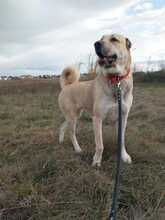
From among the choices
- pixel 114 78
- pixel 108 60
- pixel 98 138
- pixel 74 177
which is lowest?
pixel 74 177

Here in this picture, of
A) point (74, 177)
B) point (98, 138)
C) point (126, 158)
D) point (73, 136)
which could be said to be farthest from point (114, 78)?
point (73, 136)

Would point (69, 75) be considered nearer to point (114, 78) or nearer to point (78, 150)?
point (78, 150)

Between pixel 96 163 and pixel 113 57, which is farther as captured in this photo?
pixel 96 163

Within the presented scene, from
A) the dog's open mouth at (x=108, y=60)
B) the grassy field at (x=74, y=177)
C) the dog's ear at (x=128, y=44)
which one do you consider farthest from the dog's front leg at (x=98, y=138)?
the dog's ear at (x=128, y=44)

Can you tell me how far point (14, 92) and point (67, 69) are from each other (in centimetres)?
1040

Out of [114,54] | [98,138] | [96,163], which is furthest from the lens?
[98,138]

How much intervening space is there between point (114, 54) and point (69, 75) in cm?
175

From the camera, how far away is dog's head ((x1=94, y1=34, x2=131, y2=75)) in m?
3.63

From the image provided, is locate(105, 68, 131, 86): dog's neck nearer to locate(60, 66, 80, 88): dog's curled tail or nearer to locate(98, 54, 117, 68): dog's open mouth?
locate(98, 54, 117, 68): dog's open mouth

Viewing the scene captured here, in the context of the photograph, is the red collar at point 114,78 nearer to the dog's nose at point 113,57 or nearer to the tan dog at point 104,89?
the tan dog at point 104,89

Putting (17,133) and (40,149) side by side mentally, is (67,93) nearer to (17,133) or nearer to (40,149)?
(40,149)

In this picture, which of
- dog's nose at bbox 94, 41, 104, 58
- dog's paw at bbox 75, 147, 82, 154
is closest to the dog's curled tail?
dog's paw at bbox 75, 147, 82, 154

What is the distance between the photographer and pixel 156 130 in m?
5.88

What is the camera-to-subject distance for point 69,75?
5371 mm
